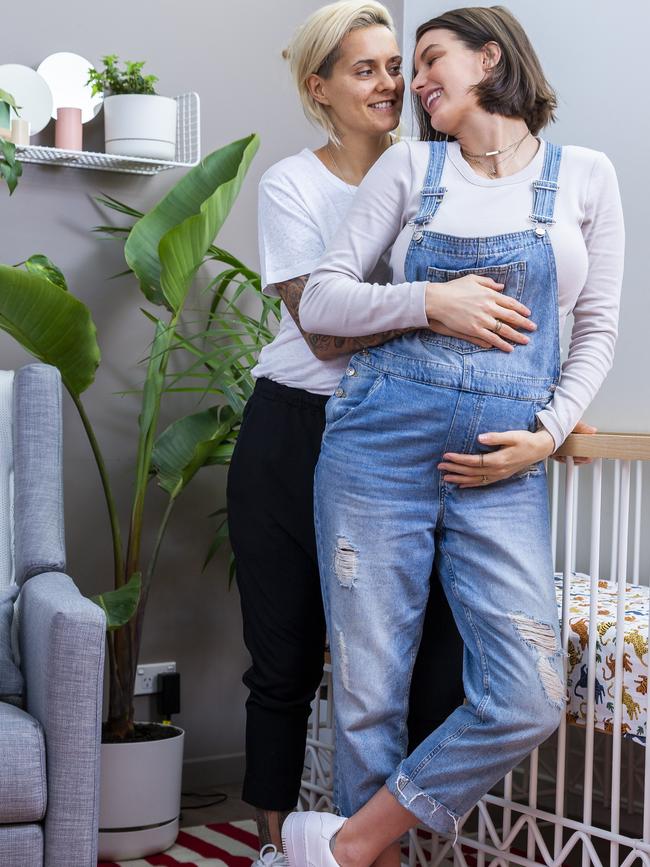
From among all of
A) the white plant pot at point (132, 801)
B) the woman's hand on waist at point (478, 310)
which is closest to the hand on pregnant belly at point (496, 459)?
the woman's hand on waist at point (478, 310)

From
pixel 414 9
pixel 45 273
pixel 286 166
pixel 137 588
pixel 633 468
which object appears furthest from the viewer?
pixel 414 9

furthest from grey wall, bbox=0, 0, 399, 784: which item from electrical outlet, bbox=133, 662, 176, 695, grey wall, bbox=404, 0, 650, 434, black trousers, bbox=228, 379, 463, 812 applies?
black trousers, bbox=228, 379, 463, 812

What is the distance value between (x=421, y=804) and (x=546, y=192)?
2.82ft

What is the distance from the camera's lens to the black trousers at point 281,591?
1734 mm

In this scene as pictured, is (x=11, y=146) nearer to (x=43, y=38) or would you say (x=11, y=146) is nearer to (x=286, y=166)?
(x=43, y=38)

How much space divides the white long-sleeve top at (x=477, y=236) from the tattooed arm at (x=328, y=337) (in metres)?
0.04

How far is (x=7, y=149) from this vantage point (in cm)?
221

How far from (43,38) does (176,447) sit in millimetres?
1024

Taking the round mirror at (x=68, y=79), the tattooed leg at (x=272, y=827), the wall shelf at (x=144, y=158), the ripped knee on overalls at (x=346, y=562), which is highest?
the round mirror at (x=68, y=79)

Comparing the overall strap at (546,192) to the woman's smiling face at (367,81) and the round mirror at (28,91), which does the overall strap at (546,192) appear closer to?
the woman's smiling face at (367,81)

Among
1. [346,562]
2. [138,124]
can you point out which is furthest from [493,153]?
[138,124]

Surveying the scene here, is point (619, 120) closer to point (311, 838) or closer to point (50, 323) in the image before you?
point (50, 323)

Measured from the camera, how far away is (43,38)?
8.38 feet

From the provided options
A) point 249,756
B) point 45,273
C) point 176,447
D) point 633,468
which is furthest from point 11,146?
point 633,468
